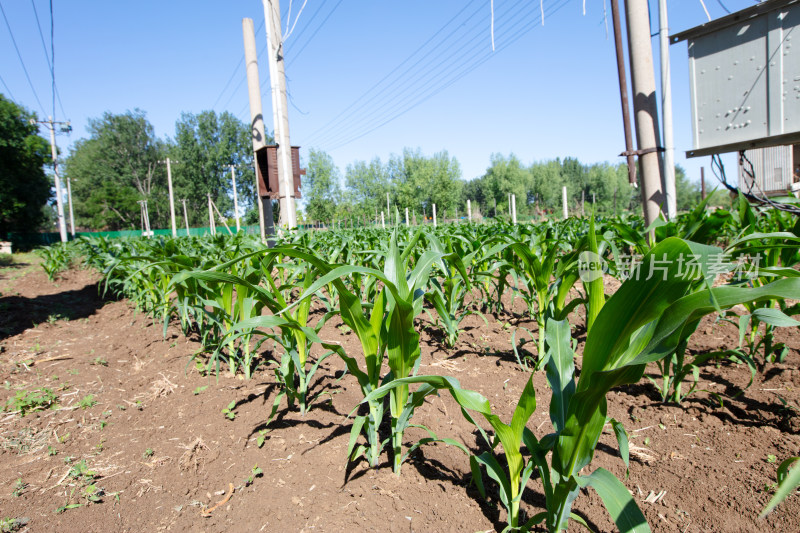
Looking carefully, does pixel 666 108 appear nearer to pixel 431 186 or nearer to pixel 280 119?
pixel 280 119

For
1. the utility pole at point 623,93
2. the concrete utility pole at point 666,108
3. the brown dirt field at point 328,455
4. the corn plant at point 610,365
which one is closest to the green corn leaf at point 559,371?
the corn plant at point 610,365

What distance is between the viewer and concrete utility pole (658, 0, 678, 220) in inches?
143

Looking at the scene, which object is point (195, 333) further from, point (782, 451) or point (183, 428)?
point (782, 451)

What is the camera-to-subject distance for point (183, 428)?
2082 mm

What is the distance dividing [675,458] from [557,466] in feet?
3.06

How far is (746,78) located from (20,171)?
3532cm

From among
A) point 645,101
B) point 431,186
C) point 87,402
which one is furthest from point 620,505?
point 431,186

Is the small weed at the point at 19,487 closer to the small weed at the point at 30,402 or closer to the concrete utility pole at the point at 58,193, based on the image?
the small weed at the point at 30,402

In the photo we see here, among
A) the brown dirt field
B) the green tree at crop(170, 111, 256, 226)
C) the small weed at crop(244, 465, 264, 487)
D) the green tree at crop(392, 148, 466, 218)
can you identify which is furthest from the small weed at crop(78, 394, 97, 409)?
the green tree at crop(170, 111, 256, 226)

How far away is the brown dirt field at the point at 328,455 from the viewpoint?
4.63 ft

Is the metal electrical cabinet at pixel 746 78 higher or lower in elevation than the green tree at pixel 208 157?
lower

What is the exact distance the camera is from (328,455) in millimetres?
1701

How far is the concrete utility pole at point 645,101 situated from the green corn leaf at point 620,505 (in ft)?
11.3

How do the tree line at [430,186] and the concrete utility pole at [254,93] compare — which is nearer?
the concrete utility pole at [254,93]
